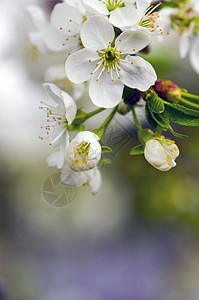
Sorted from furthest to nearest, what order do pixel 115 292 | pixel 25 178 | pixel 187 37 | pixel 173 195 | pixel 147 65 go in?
pixel 115 292 → pixel 25 178 → pixel 173 195 → pixel 187 37 → pixel 147 65

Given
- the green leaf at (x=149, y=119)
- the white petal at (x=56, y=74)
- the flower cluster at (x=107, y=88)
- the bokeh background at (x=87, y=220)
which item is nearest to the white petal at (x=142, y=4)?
the flower cluster at (x=107, y=88)

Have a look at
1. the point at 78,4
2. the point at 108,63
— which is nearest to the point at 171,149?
the point at 108,63

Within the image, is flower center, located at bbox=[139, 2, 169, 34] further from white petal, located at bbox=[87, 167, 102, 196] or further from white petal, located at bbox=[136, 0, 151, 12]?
white petal, located at bbox=[87, 167, 102, 196]

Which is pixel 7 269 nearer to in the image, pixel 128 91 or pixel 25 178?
pixel 25 178

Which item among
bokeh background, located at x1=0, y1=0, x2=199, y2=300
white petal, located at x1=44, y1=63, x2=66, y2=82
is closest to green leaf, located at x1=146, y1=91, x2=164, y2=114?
white petal, located at x1=44, y1=63, x2=66, y2=82

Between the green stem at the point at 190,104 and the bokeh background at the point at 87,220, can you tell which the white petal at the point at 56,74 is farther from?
the bokeh background at the point at 87,220

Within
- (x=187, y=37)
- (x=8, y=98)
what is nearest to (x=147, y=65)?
(x=187, y=37)
